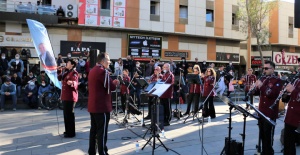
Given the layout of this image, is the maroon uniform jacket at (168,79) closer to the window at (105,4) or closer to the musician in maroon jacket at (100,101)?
the musician in maroon jacket at (100,101)

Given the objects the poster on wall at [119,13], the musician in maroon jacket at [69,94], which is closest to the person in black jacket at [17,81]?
the musician in maroon jacket at [69,94]

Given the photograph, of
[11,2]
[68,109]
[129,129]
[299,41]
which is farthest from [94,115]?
[299,41]

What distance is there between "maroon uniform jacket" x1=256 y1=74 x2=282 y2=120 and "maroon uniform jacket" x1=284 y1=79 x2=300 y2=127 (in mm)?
886

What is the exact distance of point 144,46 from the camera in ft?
92.8

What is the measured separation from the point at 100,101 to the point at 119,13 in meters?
21.7

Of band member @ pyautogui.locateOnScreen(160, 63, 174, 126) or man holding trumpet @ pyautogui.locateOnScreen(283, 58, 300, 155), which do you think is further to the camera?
band member @ pyautogui.locateOnScreen(160, 63, 174, 126)

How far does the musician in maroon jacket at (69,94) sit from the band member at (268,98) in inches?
179

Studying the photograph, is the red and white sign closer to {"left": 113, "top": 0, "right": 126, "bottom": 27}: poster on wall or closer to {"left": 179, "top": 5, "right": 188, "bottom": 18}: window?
{"left": 179, "top": 5, "right": 188, "bottom": 18}: window

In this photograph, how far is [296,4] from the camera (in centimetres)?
699

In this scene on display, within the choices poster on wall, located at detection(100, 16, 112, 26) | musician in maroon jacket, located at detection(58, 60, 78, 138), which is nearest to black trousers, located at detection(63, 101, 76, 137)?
musician in maroon jacket, located at detection(58, 60, 78, 138)

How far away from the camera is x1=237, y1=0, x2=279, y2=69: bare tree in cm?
3084

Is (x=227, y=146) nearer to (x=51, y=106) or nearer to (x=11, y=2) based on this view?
(x=51, y=106)

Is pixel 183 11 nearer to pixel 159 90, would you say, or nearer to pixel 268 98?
pixel 159 90

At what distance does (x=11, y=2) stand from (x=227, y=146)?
73.2 ft
